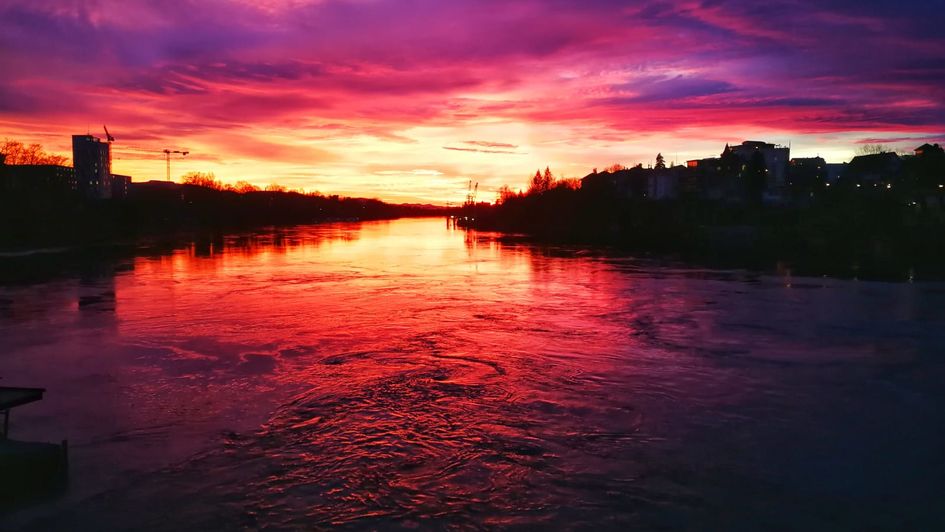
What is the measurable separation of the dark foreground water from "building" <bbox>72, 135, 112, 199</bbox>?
140265 mm

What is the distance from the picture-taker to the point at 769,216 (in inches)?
3059

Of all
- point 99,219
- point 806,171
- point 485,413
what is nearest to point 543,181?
point 806,171

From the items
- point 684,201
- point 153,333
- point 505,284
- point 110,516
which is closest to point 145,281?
point 153,333

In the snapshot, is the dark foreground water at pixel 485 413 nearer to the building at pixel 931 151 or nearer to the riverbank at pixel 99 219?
the riverbank at pixel 99 219

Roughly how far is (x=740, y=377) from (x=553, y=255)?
33263 mm

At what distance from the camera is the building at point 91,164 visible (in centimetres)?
14338

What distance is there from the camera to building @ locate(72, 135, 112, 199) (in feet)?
470

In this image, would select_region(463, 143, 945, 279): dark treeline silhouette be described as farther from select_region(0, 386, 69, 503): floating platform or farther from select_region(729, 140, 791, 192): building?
select_region(0, 386, 69, 503): floating platform

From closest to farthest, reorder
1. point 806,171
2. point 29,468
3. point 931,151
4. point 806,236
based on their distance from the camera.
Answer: point 29,468 → point 806,236 → point 931,151 → point 806,171

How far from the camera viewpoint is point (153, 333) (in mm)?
16594

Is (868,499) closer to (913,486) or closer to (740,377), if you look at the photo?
(913,486)

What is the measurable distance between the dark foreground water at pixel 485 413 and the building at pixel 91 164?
5522 inches

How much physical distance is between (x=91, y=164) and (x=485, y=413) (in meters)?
162

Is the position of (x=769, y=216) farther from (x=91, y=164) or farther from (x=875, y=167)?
(x=91, y=164)
